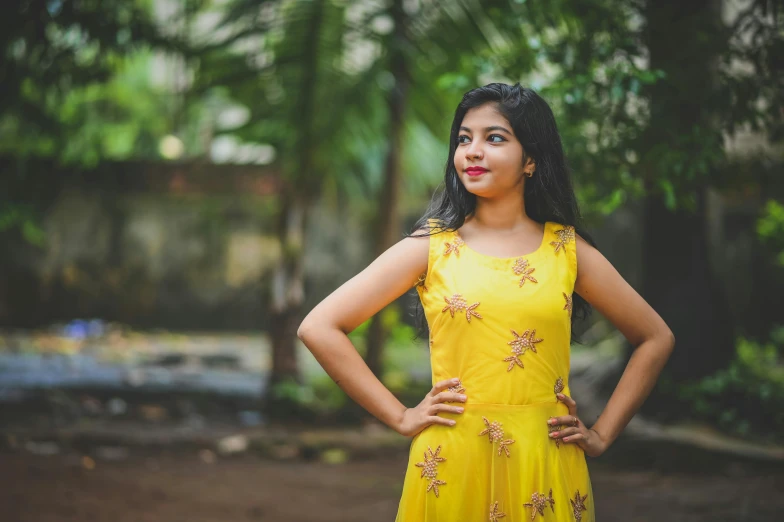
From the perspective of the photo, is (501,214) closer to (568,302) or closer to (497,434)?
(568,302)

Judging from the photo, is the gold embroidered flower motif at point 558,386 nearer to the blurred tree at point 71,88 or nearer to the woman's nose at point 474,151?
the woman's nose at point 474,151

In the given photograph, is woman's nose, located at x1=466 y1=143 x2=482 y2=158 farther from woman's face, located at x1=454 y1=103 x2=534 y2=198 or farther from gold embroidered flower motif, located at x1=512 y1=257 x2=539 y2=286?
gold embroidered flower motif, located at x1=512 y1=257 x2=539 y2=286

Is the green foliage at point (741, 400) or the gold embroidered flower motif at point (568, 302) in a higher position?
the gold embroidered flower motif at point (568, 302)

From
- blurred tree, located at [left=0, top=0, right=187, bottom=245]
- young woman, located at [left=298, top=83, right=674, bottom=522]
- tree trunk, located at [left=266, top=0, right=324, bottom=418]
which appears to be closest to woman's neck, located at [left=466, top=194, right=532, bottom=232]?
young woman, located at [left=298, top=83, right=674, bottom=522]

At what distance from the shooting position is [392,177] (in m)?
6.11

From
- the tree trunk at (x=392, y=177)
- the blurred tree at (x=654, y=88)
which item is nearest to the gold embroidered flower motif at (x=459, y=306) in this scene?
the blurred tree at (x=654, y=88)

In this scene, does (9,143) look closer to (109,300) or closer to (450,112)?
(109,300)

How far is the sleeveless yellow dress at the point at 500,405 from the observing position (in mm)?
1797

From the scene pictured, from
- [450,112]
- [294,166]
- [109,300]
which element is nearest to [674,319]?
[450,112]

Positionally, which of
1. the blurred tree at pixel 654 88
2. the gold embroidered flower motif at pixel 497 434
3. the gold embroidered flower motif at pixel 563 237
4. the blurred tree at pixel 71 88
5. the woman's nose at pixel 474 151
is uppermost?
the blurred tree at pixel 71 88

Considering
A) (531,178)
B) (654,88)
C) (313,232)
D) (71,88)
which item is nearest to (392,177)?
(71,88)

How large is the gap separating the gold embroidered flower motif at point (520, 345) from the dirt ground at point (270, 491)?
2.55 metres

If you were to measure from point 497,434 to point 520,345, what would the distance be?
8.6 inches

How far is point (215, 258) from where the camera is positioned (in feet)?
28.9
